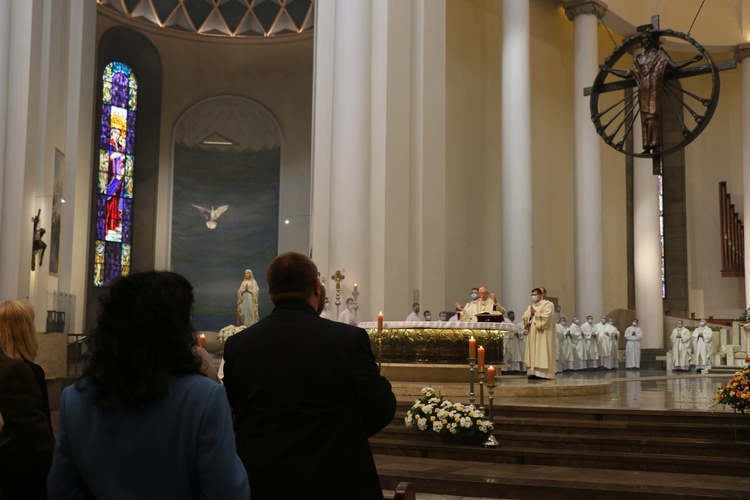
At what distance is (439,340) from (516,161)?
29.3 feet

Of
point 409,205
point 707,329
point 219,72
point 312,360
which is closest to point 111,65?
point 219,72

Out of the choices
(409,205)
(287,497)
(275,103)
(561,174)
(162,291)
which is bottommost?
(287,497)

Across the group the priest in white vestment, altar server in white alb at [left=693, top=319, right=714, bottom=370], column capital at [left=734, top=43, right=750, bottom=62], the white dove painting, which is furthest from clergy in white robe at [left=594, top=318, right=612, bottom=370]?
the white dove painting

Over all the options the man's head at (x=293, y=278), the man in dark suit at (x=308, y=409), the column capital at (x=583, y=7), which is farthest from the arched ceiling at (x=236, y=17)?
the man in dark suit at (x=308, y=409)

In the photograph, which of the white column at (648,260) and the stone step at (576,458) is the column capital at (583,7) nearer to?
the white column at (648,260)

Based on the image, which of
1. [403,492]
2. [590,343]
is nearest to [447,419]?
[403,492]

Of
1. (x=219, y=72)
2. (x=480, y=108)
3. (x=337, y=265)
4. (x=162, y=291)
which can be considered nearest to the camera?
(x=162, y=291)

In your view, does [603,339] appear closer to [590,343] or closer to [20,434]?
[590,343]

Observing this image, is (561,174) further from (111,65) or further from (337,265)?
(111,65)

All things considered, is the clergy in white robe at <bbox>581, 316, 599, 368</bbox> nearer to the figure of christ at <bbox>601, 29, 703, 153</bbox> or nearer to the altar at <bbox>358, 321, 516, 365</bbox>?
the altar at <bbox>358, 321, 516, 365</bbox>

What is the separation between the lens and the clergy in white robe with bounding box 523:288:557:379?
13.9m

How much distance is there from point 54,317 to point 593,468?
12414mm

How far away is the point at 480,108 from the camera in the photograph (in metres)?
22.0

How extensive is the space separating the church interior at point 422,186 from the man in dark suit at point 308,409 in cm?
451
